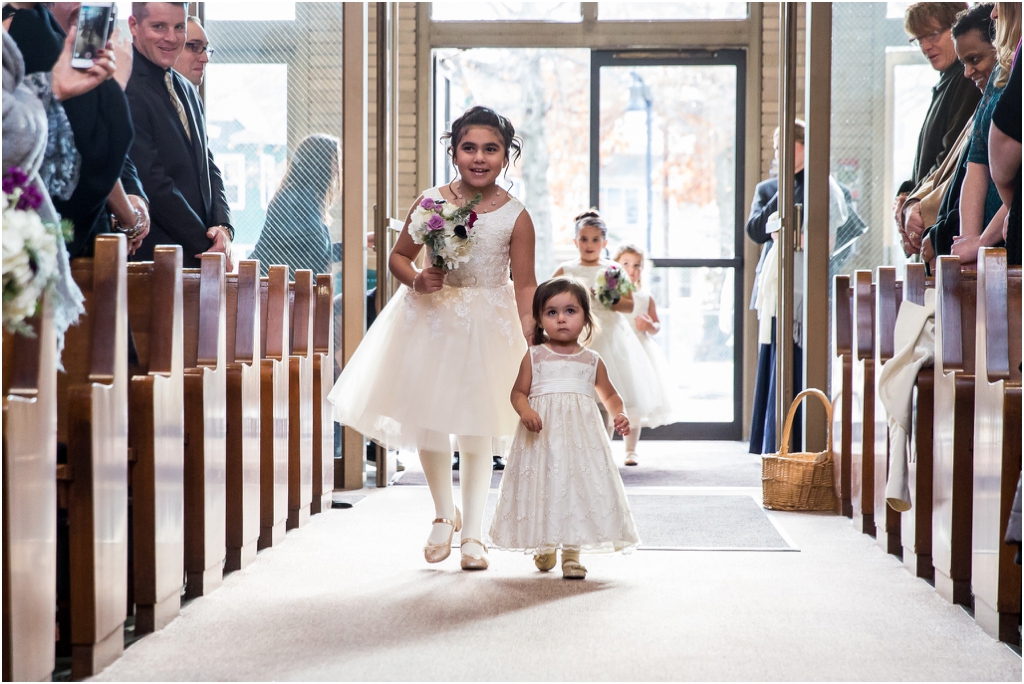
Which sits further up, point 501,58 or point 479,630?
point 501,58

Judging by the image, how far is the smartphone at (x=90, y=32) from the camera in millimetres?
2844

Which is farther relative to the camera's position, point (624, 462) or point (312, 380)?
point (624, 462)

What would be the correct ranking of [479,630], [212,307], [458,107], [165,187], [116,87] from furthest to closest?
[458,107]
[165,187]
[212,307]
[116,87]
[479,630]

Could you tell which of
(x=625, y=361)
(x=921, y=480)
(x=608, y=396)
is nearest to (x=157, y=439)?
→ (x=608, y=396)

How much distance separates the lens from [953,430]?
3.12 meters

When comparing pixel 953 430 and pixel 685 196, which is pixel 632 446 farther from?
pixel 953 430

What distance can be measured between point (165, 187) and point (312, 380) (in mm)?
1289

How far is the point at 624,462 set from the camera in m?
7.03

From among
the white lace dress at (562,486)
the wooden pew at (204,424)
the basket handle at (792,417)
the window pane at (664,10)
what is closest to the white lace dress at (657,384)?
the basket handle at (792,417)

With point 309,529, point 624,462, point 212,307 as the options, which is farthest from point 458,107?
point 212,307

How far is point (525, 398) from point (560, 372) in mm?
155

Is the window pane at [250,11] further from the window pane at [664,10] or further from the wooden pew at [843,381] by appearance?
the window pane at [664,10]

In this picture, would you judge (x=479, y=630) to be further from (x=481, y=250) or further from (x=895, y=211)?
(x=895, y=211)

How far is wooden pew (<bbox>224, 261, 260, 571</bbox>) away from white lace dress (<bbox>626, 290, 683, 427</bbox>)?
3249mm
